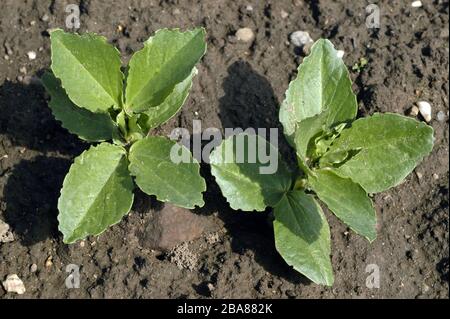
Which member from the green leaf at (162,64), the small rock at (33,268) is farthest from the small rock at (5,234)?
the green leaf at (162,64)

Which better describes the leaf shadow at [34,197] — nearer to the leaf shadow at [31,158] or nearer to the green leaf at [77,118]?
the leaf shadow at [31,158]

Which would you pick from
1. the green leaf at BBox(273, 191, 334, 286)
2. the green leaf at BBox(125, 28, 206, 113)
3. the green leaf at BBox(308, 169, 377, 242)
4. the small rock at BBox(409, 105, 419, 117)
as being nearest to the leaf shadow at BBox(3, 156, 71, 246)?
the green leaf at BBox(125, 28, 206, 113)

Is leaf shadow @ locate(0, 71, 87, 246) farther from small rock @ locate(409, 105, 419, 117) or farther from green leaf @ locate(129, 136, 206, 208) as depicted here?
small rock @ locate(409, 105, 419, 117)

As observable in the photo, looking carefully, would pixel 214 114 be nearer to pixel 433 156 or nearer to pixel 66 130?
pixel 66 130

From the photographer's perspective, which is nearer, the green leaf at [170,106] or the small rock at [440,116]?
the green leaf at [170,106]

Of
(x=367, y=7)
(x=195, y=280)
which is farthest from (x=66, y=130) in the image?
(x=367, y=7)

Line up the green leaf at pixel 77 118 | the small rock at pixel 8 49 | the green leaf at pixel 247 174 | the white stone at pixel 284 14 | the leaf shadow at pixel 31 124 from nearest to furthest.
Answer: the green leaf at pixel 247 174 < the green leaf at pixel 77 118 < the leaf shadow at pixel 31 124 < the small rock at pixel 8 49 < the white stone at pixel 284 14
